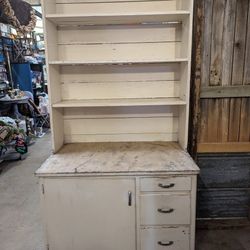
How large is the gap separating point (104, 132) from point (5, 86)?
3.72 meters

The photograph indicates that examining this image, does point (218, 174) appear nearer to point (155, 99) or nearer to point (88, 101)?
point (155, 99)

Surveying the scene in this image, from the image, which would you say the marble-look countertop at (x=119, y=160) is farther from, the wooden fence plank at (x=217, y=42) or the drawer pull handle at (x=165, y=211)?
the wooden fence plank at (x=217, y=42)

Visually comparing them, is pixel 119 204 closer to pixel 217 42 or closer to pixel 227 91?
pixel 227 91

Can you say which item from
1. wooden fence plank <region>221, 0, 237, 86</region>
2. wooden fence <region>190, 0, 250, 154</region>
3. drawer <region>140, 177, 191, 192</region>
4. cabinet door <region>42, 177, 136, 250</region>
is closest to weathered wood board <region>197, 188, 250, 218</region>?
wooden fence <region>190, 0, 250, 154</region>

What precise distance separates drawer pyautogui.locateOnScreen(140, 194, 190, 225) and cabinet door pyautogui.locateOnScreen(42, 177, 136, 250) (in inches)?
3.3

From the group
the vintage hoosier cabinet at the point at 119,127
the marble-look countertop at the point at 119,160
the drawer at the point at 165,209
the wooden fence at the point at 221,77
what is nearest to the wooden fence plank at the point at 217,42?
the wooden fence at the point at 221,77

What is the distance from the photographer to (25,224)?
243cm

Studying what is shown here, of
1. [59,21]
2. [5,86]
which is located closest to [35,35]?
[5,86]

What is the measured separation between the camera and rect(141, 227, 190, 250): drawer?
1706 millimetres

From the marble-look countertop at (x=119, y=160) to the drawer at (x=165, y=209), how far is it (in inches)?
7.0

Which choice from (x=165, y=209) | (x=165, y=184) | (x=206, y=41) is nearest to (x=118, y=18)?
(x=206, y=41)

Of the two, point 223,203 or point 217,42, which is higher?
point 217,42

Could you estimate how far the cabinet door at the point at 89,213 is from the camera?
1.65 m

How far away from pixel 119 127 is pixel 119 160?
46 centimetres
